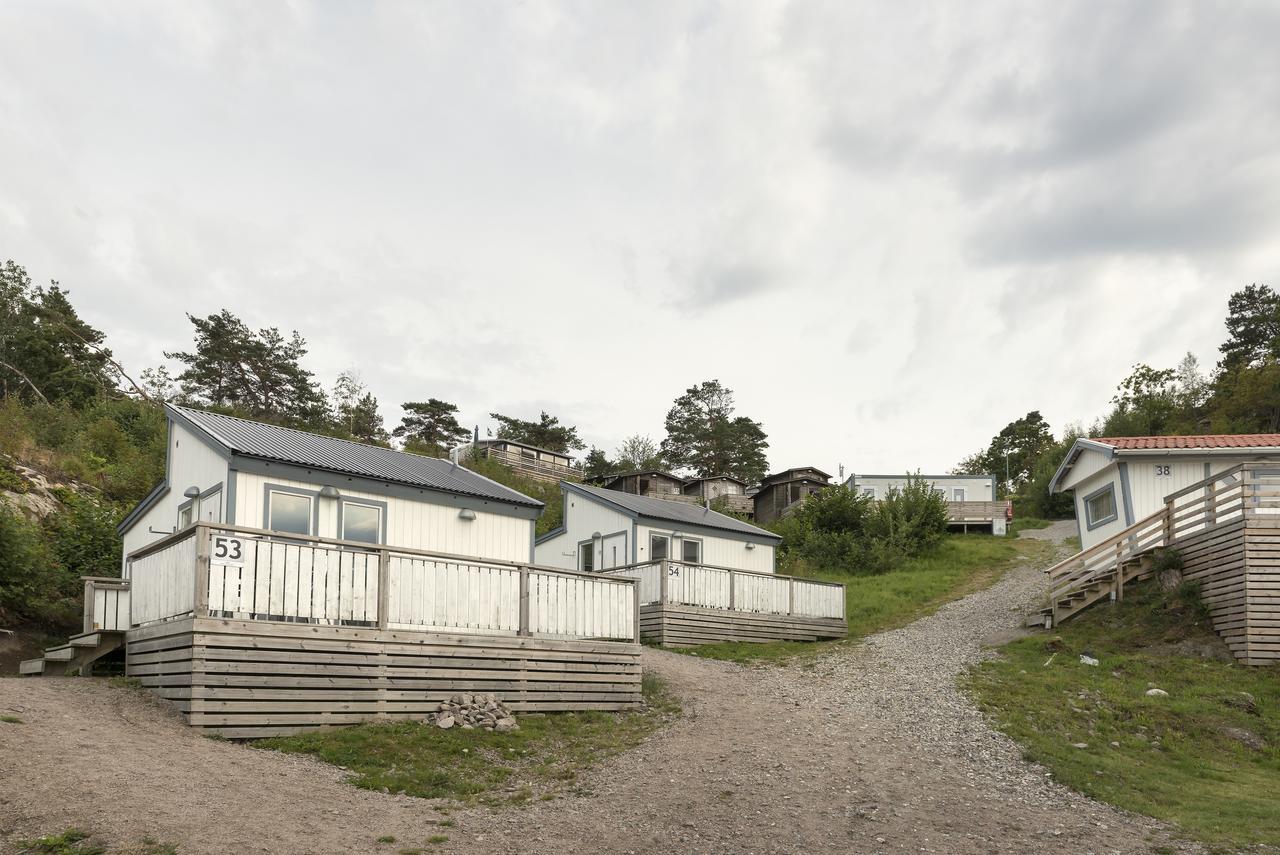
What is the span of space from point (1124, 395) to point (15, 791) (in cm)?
7143

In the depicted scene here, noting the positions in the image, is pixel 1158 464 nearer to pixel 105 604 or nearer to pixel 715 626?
pixel 715 626

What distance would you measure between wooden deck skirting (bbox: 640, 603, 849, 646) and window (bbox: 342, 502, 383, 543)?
6.75m

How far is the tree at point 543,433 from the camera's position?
72938 mm

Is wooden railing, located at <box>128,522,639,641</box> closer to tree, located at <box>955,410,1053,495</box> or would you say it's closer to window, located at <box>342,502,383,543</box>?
window, located at <box>342,502,383,543</box>

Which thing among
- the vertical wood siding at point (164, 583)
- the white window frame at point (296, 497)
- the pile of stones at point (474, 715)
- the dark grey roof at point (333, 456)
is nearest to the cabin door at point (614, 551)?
the dark grey roof at point (333, 456)

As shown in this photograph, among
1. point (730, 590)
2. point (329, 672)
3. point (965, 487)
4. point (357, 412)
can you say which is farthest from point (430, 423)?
point (329, 672)

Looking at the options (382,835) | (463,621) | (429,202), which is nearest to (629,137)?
(429,202)

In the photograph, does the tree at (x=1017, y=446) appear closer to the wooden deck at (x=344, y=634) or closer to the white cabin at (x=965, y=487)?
the white cabin at (x=965, y=487)

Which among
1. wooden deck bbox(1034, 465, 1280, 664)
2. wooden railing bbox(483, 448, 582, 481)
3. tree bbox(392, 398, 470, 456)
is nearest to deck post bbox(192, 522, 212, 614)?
wooden deck bbox(1034, 465, 1280, 664)

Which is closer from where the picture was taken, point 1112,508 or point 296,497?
point 296,497

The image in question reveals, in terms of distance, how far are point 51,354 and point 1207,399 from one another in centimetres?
6724

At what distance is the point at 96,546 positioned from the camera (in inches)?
830

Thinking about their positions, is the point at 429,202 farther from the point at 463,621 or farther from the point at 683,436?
the point at 683,436

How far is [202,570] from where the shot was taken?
34.4ft
